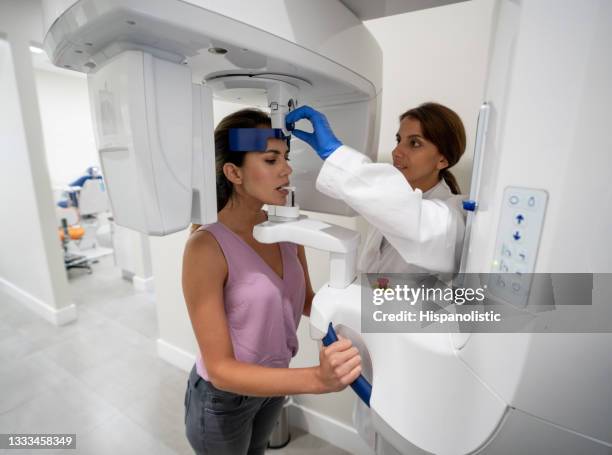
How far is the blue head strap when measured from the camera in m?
0.68

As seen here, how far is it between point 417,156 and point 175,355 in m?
1.99

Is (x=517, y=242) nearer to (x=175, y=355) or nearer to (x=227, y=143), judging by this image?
(x=227, y=143)

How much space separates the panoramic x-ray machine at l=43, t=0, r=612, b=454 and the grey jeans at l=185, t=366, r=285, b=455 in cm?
45

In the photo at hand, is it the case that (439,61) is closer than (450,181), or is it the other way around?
(450,181)

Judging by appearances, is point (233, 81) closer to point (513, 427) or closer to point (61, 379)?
point (513, 427)

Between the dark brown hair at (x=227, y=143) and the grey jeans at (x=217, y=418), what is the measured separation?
526 millimetres

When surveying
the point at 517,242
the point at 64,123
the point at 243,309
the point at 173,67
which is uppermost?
the point at 64,123

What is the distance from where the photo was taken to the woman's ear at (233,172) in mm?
766

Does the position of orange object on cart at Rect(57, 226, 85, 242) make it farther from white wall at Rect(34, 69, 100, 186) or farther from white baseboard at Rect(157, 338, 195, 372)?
white baseboard at Rect(157, 338, 195, 372)

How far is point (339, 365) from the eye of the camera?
56cm

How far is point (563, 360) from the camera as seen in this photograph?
38cm

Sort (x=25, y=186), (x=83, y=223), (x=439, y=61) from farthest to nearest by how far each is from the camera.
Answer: (x=83, y=223) < (x=25, y=186) < (x=439, y=61)

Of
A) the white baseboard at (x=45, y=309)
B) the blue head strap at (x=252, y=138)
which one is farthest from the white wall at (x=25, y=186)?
the blue head strap at (x=252, y=138)

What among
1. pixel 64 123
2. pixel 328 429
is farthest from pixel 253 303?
pixel 64 123
